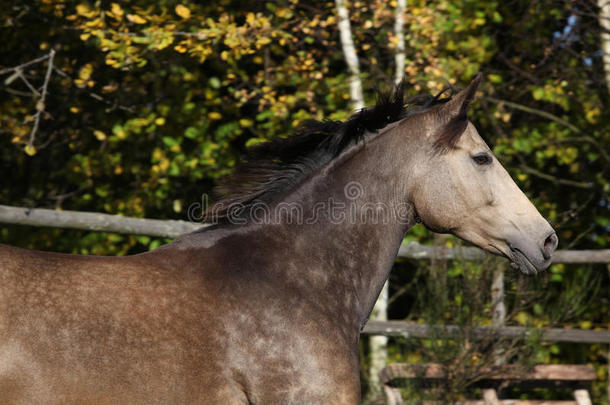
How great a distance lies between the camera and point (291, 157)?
3.15 m

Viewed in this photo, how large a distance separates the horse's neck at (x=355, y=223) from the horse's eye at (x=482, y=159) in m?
0.34

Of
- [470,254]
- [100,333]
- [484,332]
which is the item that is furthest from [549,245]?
[470,254]

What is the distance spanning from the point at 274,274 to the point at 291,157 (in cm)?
62

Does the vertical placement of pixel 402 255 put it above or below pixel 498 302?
above

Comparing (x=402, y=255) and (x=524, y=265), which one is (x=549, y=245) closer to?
(x=524, y=265)

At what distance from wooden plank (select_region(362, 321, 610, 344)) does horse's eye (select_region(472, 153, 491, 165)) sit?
8.06 feet

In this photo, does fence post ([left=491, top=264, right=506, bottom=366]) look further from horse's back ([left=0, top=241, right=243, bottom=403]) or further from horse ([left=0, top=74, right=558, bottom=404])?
horse's back ([left=0, top=241, right=243, bottom=403])

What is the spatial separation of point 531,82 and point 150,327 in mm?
6670

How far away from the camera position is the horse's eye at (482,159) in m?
3.06

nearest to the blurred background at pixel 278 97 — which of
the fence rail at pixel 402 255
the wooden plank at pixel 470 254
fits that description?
the wooden plank at pixel 470 254

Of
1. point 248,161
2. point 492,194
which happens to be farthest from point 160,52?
point 492,194

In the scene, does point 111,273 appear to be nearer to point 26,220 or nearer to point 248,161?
point 248,161

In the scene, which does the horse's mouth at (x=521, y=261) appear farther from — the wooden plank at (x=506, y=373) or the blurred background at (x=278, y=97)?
the blurred background at (x=278, y=97)

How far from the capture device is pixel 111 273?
252cm
